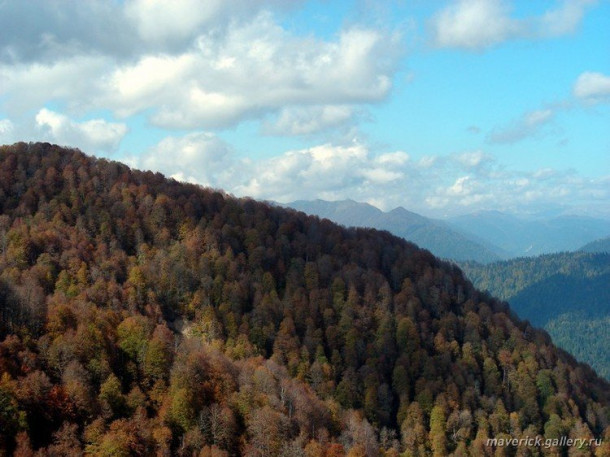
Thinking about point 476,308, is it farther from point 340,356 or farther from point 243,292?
point 243,292

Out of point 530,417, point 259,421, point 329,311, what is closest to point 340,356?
point 329,311

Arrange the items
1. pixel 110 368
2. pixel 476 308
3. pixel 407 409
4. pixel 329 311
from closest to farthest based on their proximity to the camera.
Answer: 1. pixel 110 368
2. pixel 407 409
3. pixel 329 311
4. pixel 476 308

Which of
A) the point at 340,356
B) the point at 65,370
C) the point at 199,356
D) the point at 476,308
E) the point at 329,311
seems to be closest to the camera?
the point at 65,370

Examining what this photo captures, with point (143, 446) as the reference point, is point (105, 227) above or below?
above

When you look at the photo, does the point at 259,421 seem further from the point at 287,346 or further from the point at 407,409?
the point at 407,409

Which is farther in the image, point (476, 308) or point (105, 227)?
point (476, 308)

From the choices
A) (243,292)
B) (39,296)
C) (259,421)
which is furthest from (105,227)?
(259,421)

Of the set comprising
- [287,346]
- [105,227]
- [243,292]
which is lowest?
[287,346]
